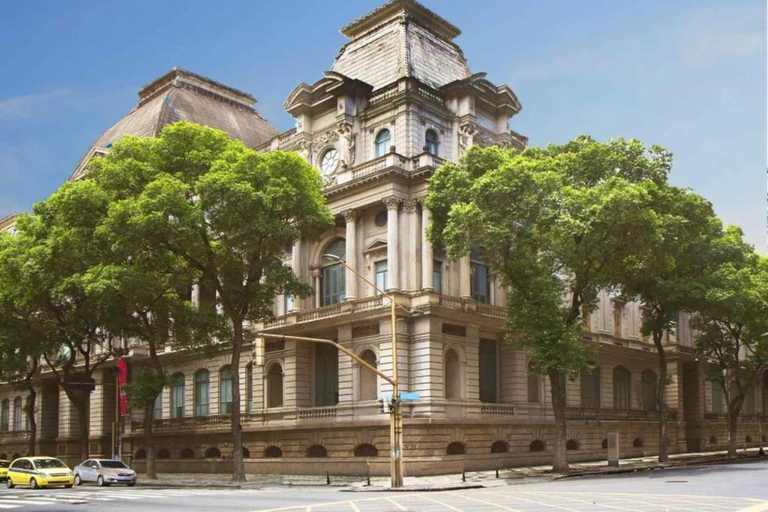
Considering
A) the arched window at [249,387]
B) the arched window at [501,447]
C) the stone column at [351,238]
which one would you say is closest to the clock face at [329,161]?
the stone column at [351,238]

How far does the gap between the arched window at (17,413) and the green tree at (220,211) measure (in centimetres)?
3710

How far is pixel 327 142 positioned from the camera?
54.2 metres

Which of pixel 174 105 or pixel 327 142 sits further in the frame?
pixel 174 105

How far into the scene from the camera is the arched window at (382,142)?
170 ft

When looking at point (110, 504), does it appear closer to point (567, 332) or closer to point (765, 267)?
point (567, 332)

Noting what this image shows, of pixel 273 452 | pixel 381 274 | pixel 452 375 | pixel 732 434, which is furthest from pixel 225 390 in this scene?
pixel 732 434

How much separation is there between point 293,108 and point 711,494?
115 ft

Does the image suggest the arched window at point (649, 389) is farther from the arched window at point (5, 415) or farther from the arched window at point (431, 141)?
the arched window at point (5, 415)

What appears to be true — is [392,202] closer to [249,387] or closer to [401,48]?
[401,48]

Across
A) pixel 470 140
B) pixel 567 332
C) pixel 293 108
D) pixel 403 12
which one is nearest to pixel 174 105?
pixel 293 108

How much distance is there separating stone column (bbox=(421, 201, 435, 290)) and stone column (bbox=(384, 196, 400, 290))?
4.38ft

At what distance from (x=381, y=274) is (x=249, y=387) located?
12417 millimetres

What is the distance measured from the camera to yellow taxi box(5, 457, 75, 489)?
42.1m

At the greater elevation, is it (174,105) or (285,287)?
(174,105)
